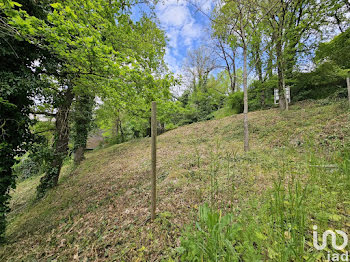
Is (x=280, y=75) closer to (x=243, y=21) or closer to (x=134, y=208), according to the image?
(x=243, y=21)

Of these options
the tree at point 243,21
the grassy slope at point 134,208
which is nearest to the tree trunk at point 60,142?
the grassy slope at point 134,208

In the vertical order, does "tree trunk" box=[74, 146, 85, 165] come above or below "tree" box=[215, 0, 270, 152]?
below

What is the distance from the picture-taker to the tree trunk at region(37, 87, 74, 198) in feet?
16.3

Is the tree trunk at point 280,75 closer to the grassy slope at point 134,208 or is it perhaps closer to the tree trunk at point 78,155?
the grassy slope at point 134,208

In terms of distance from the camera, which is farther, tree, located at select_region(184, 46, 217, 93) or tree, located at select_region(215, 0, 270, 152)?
tree, located at select_region(184, 46, 217, 93)

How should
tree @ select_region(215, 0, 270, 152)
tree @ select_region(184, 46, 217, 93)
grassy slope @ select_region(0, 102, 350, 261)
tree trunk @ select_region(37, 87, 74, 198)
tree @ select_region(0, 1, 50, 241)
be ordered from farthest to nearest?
1. tree @ select_region(184, 46, 217, 93)
2. tree trunk @ select_region(37, 87, 74, 198)
3. tree @ select_region(215, 0, 270, 152)
4. tree @ select_region(0, 1, 50, 241)
5. grassy slope @ select_region(0, 102, 350, 261)

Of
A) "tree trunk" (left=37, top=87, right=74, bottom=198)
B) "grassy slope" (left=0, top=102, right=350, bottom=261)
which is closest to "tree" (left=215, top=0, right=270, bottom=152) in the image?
"grassy slope" (left=0, top=102, right=350, bottom=261)

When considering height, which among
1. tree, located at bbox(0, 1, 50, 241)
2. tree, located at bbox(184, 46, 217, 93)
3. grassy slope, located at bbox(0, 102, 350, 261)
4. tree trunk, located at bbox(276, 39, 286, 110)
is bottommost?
grassy slope, located at bbox(0, 102, 350, 261)

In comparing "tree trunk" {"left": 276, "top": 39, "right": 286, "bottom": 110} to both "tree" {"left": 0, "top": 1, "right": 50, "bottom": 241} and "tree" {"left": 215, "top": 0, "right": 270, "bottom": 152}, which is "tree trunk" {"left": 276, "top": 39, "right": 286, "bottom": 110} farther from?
"tree" {"left": 0, "top": 1, "right": 50, "bottom": 241}

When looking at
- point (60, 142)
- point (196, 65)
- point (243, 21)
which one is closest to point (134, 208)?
point (60, 142)

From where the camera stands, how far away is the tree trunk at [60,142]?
498 centimetres

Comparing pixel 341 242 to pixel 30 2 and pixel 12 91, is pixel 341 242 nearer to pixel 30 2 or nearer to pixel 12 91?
pixel 12 91

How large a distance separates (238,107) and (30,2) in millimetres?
13721

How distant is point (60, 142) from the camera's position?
5195mm
